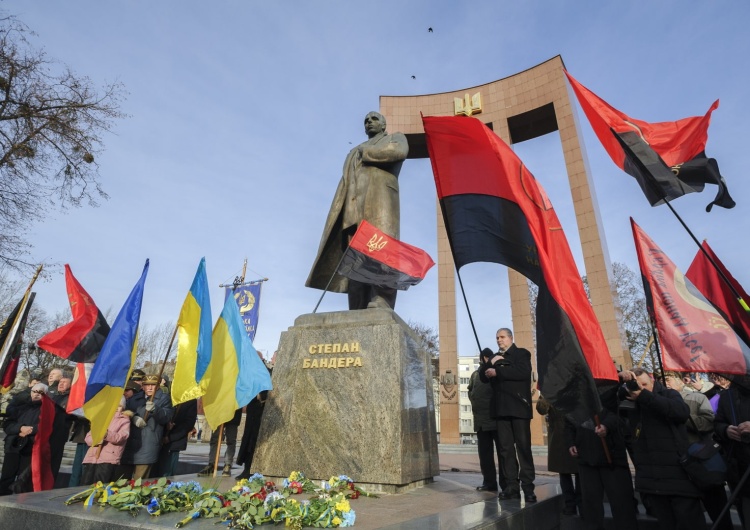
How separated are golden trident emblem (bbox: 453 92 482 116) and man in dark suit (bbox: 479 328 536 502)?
20.9 meters

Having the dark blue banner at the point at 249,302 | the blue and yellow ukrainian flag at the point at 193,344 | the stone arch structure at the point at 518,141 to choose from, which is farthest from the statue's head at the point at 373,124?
the stone arch structure at the point at 518,141

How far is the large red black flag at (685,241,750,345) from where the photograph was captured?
144 inches

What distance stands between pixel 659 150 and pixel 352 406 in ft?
12.3

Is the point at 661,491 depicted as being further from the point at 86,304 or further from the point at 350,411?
the point at 86,304

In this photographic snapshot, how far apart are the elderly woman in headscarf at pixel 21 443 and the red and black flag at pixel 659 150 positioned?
23.8ft

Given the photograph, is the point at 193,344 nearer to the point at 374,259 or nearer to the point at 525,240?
the point at 374,259

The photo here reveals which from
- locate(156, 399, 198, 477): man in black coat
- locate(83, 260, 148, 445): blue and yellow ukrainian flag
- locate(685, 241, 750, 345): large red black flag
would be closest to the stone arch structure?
locate(685, 241, 750, 345): large red black flag

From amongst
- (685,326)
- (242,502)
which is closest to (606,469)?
(685,326)

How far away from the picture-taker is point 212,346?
5273mm

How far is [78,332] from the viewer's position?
25.1ft

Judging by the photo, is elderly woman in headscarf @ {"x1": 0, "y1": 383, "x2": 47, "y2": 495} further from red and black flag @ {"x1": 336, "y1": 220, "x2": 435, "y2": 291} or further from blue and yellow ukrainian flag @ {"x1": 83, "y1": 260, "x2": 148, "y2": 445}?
red and black flag @ {"x1": 336, "y1": 220, "x2": 435, "y2": 291}

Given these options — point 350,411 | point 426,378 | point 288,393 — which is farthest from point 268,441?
point 426,378

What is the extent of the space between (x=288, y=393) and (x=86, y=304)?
4726 millimetres

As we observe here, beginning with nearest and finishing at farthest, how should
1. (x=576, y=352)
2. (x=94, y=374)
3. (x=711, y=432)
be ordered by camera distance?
(x=576, y=352) → (x=711, y=432) → (x=94, y=374)
